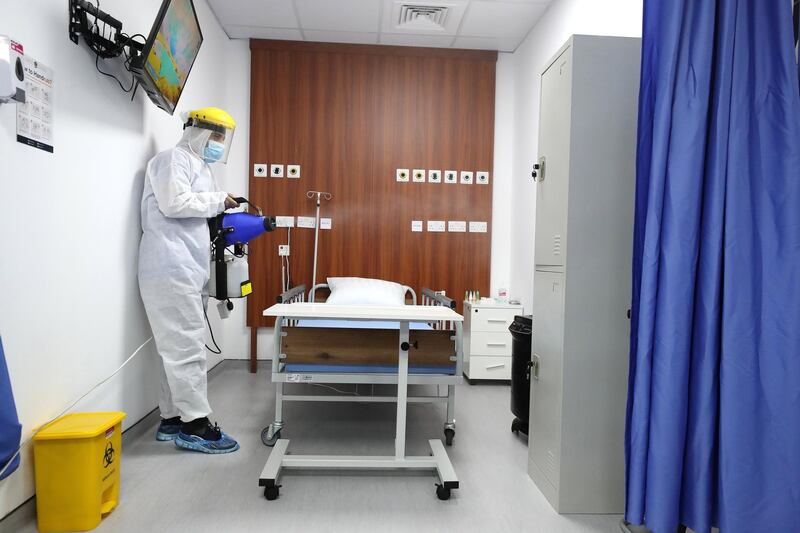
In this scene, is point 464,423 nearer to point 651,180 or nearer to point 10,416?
point 651,180

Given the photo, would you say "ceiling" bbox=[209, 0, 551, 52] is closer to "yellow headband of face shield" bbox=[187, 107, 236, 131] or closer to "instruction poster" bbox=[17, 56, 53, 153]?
"yellow headband of face shield" bbox=[187, 107, 236, 131]

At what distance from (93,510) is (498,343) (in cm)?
291

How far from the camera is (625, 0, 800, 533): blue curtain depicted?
143 cm

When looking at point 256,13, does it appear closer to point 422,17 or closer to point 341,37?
point 341,37

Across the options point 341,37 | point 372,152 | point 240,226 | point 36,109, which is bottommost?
point 240,226

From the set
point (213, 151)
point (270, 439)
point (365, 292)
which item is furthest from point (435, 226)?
point (270, 439)

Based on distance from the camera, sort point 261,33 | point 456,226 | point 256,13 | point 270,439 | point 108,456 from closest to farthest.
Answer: point 108,456 < point 270,439 < point 256,13 < point 261,33 < point 456,226

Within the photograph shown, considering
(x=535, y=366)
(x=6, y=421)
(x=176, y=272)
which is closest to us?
(x=6, y=421)

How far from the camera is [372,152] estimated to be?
4.43 metres

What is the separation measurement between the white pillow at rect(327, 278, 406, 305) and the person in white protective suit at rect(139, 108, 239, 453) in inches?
52.8

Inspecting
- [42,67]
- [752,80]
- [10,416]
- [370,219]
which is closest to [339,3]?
[370,219]

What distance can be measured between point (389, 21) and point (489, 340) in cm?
275

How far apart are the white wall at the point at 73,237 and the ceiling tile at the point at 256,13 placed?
3.52ft

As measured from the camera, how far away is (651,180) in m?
1.56
